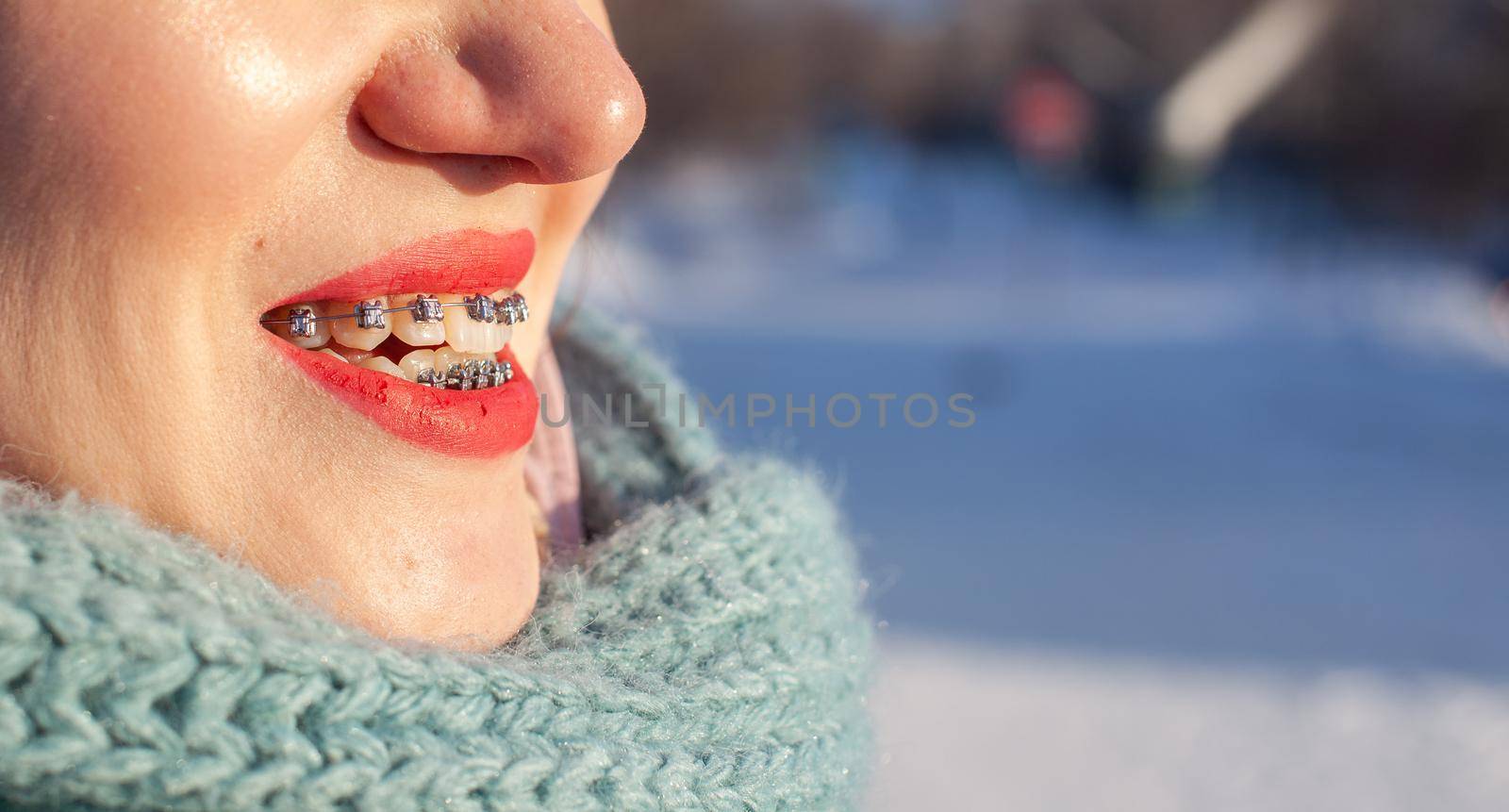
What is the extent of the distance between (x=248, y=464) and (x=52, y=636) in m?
0.13

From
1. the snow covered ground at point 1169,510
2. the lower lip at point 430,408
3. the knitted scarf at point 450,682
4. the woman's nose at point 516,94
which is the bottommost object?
the knitted scarf at point 450,682

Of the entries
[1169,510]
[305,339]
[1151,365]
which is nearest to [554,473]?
[305,339]

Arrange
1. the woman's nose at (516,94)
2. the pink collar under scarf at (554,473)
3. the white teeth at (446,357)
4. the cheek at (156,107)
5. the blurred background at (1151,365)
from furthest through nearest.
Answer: the blurred background at (1151,365) < the pink collar under scarf at (554,473) < the white teeth at (446,357) < the woman's nose at (516,94) < the cheek at (156,107)

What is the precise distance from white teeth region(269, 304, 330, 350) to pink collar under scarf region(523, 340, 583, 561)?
0.37 meters

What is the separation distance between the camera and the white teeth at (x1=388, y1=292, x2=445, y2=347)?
0.72 meters

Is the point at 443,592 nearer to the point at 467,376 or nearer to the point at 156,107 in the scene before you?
the point at 467,376

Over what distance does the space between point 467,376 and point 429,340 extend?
0.04m

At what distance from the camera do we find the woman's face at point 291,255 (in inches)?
22.2

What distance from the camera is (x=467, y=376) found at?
77cm

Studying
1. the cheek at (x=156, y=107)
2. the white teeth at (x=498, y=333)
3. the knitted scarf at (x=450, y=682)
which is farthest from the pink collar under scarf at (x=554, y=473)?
the cheek at (x=156, y=107)

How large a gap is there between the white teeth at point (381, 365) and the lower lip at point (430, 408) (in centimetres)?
1

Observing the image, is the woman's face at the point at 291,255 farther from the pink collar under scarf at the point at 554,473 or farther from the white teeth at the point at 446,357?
the pink collar under scarf at the point at 554,473

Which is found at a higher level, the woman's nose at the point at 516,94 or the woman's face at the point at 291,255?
the woman's nose at the point at 516,94

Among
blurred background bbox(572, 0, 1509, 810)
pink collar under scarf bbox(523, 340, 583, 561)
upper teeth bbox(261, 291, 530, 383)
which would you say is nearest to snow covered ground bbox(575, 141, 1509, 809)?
blurred background bbox(572, 0, 1509, 810)
